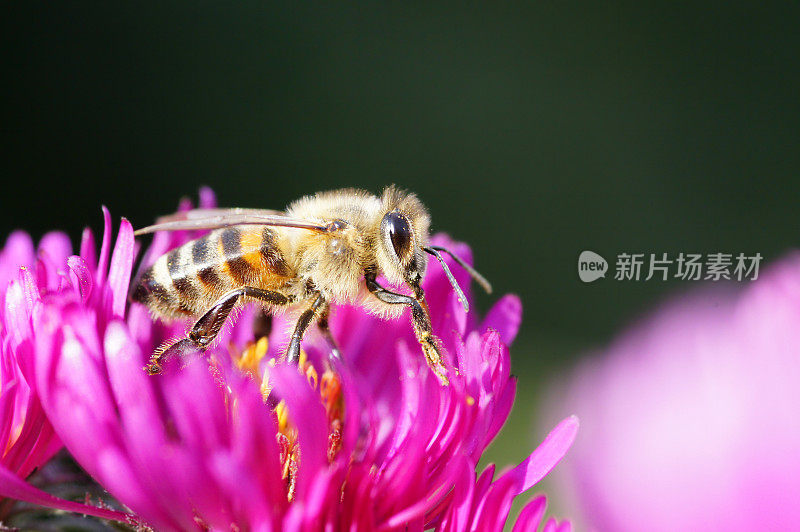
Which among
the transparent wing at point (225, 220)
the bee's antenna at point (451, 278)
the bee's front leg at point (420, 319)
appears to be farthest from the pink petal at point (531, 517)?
the transparent wing at point (225, 220)

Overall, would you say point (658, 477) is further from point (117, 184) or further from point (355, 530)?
point (117, 184)

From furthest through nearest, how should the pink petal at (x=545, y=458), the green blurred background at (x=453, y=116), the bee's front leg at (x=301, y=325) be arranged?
1. the green blurred background at (x=453, y=116)
2. the bee's front leg at (x=301, y=325)
3. the pink petal at (x=545, y=458)

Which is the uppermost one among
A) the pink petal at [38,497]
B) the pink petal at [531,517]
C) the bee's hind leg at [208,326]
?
the bee's hind leg at [208,326]

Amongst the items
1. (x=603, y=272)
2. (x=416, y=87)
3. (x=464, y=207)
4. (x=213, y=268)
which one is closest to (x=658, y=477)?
(x=213, y=268)

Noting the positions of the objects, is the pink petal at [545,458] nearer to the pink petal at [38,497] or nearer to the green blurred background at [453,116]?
the pink petal at [38,497]

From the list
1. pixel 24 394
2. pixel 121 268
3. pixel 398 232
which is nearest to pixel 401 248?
pixel 398 232

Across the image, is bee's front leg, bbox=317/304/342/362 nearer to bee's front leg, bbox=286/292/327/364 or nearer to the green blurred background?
bee's front leg, bbox=286/292/327/364

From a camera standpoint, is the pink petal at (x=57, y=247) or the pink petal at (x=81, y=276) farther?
the pink petal at (x=57, y=247)
